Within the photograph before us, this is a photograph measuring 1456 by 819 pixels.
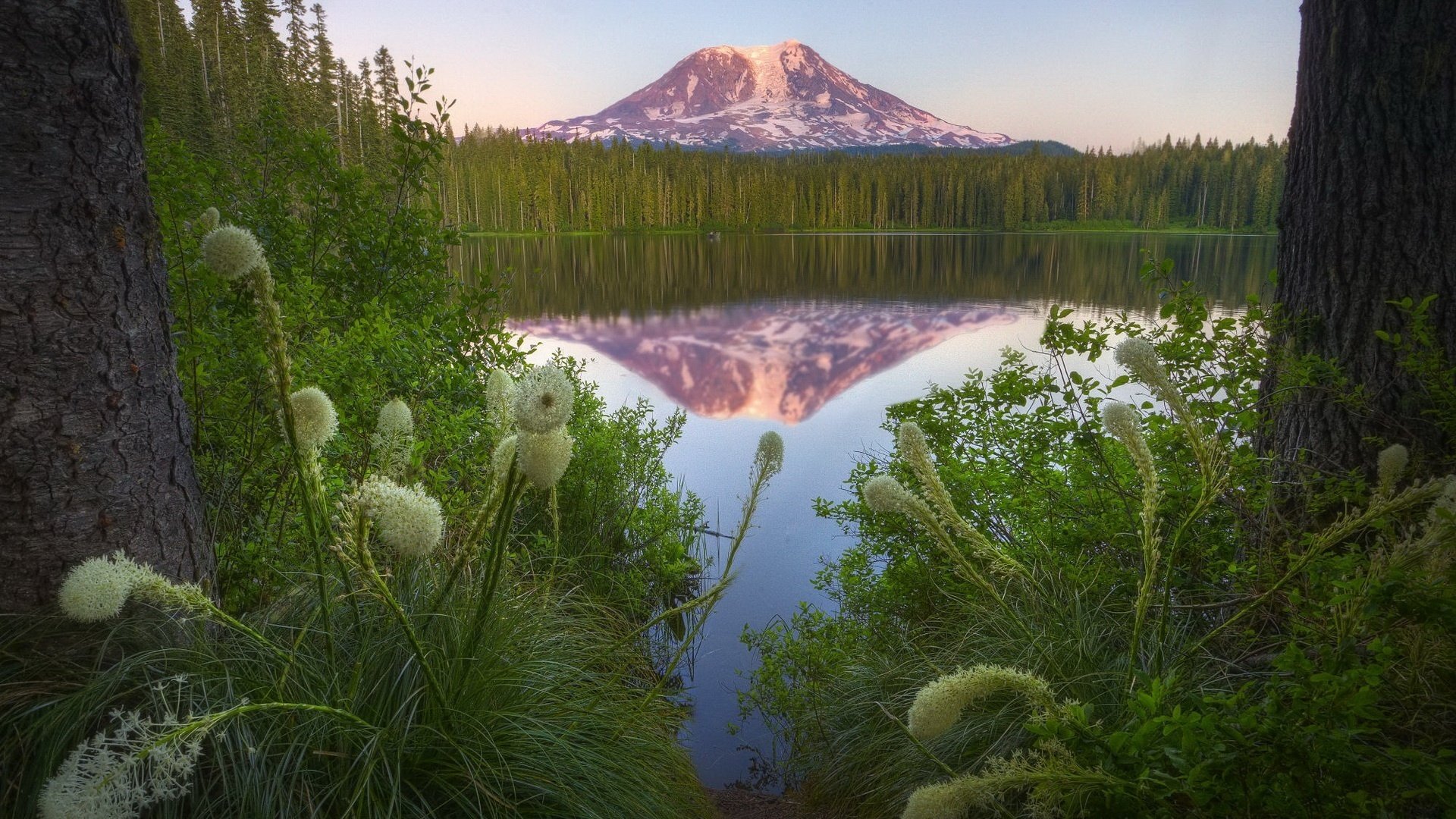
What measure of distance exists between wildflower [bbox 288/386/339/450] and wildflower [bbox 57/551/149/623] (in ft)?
1.40

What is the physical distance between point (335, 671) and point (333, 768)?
257mm

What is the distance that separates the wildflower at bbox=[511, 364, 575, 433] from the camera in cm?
160

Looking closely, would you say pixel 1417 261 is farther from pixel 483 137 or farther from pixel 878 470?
pixel 483 137

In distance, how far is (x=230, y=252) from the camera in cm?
160

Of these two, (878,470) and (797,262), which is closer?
(878,470)

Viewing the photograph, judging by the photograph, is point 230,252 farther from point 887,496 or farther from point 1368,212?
point 1368,212

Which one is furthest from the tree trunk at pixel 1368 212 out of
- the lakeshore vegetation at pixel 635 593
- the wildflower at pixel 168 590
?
the wildflower at pixel 168 590

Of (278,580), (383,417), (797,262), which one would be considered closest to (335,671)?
(383,417)

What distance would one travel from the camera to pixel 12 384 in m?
2.22

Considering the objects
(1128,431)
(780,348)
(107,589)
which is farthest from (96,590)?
(780,348)

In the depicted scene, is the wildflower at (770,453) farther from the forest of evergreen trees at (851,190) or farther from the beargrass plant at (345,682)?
the forest of evergreen trees at (851,190)

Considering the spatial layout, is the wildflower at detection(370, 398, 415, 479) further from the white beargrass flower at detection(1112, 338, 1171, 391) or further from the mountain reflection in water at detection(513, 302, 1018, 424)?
the mountain reflection in water at detection(513, 302, 1018, 424)

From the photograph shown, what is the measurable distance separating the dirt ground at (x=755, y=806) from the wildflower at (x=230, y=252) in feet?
9.93

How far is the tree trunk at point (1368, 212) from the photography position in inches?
128
